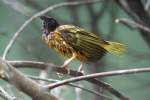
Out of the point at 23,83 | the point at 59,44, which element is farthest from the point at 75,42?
the point at 23,83

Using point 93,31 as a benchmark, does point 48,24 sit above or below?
above

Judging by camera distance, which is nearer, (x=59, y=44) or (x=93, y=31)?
(x=59, y=44)

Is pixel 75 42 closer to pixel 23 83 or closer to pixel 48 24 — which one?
pixel 48 24

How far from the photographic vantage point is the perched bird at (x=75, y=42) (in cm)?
94

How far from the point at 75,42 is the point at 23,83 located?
34cm

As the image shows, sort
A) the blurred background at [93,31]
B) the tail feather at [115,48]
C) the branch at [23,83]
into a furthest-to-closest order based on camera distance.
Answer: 1. the blurred background at [93,31]
2. the tail feather at [115,48]
3. the branch at [23,83]

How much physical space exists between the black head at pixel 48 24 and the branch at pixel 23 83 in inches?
10.9

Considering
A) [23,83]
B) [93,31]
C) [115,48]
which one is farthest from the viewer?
[93,31]

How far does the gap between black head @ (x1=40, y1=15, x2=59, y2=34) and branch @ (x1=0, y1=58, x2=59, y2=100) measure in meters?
0.28

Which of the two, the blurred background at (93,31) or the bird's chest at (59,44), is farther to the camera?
the blurred background at (93,31)

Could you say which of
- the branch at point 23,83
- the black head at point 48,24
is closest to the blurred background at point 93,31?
the black head at point 48,24

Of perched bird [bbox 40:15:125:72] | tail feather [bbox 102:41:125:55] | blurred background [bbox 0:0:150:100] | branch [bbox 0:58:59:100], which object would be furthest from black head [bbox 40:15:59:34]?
blurred background [bbox 0:0:150:100]

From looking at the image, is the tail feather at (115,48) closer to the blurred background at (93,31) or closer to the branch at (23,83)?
the branch at (23,83)

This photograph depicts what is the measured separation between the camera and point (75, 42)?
96 centimetres
